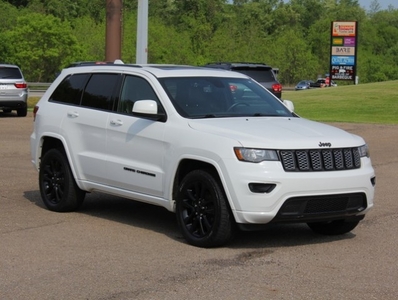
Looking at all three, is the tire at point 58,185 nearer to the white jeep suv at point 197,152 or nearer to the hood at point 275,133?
the white jeep suv at point 197,152

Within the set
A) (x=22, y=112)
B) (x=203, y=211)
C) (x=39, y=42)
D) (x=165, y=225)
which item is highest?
(x=39, y=42)

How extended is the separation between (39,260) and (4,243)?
0.87 metres

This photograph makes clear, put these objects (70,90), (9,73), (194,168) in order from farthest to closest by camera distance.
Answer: (9,73) → (70,90) → (194,168)

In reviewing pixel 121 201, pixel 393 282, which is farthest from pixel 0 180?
pixel 393 282

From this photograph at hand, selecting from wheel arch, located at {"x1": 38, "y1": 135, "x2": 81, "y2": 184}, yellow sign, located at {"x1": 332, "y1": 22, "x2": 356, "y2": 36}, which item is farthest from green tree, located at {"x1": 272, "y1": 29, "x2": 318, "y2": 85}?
wheel arch, located at {"x1": 38, "y1": 135, "x2": 81, "y2": 184}

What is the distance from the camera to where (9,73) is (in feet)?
90.0

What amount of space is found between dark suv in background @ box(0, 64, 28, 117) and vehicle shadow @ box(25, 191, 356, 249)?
611 inches

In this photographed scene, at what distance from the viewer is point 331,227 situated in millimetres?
9234

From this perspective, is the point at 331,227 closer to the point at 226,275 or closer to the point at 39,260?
the point at 226,275

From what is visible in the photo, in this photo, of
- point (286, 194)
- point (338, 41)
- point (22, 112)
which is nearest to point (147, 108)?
point (286, 194)

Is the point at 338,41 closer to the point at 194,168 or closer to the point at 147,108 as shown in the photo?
the point at 147,108

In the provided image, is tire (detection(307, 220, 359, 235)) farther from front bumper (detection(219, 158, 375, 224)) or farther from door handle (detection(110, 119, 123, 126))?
door handle (detection(110, 119, 123, 126))

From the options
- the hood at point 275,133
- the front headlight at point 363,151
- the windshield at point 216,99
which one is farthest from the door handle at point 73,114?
the front headlight at point 363,151

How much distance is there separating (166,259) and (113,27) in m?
15.4
